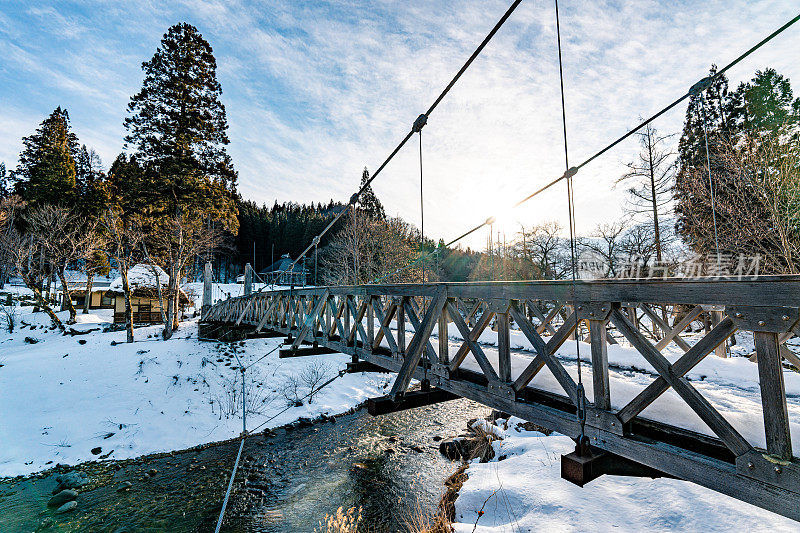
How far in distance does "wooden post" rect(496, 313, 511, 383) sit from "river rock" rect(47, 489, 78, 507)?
33.3 feet

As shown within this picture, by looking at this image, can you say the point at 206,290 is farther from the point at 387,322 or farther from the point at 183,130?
the point at 387,322

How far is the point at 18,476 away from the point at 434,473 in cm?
1007

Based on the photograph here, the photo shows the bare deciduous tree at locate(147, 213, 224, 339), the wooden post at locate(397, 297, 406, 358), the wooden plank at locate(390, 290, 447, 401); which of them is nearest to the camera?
the wooden plank at locate(390, 290, 447, 401)

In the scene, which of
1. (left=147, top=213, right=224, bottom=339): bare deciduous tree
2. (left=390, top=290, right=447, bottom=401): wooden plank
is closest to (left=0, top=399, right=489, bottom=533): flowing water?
(left=390, top=290, right=447, bottom=401): wooden plank

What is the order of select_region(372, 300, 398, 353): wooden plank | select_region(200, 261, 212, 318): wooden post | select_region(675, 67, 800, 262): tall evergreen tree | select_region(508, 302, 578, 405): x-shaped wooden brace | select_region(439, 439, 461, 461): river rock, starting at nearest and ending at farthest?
select_region(508, 302, 578, 405): x-shaped wooden brace
select_region(372, 300, 398, 353): wooden plank
select_region(439, 439, 461, 461): river rock
select_region(675, 67, 800, 262): tall evergreen tree
select_region(200, 261, 212, 318): wooden post

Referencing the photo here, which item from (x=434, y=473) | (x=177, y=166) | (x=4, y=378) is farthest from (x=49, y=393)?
(x=434, y=473)

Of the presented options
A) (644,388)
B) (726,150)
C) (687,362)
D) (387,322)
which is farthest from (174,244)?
(726,150)

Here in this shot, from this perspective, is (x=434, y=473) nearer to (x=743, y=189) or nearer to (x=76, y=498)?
(x=76, y=498)

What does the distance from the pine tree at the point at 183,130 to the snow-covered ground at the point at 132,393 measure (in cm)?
705

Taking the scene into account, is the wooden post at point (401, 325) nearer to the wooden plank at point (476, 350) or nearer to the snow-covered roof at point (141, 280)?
the wooden plank at point (476, 350)

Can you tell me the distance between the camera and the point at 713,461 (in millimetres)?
1927

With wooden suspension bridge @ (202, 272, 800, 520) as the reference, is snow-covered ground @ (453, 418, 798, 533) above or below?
below

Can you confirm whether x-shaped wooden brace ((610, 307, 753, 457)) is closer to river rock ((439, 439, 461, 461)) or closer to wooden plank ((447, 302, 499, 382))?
wooden plank ((447, 302, 499, 382))

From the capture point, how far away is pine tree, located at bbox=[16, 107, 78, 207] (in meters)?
25.0
